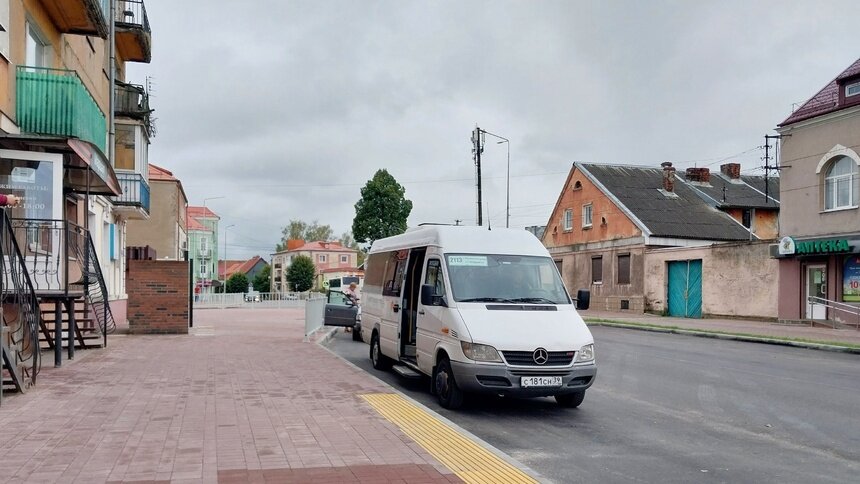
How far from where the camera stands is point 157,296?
63.7 ft

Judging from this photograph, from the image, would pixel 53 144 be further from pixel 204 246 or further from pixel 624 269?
pixel 204 246

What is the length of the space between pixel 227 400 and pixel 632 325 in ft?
69.5

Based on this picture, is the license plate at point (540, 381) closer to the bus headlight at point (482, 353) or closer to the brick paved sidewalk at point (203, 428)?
the bus headlight at point (482, 353)

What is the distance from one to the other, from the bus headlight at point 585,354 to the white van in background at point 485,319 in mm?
12

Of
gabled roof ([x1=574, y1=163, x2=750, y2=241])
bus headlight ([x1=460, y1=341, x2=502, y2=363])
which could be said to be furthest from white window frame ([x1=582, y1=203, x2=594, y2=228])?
bus headlight ([x1=460, y1=341, x2=502, y2=363])

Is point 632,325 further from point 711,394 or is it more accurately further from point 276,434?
point 276,434

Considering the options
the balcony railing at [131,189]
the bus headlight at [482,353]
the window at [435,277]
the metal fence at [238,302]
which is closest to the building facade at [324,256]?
the metal fence at [238,302]

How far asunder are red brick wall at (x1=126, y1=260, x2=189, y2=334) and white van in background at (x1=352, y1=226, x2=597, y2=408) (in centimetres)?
933

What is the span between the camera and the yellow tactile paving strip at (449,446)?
5824 mm

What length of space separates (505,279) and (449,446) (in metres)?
3.62

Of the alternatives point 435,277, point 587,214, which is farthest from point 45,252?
point 587,214

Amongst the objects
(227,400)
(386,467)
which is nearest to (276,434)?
(386,467)

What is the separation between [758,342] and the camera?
2061cm

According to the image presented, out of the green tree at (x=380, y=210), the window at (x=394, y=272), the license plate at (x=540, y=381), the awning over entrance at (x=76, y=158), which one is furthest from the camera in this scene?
the green tree at (x=380, y=210)
